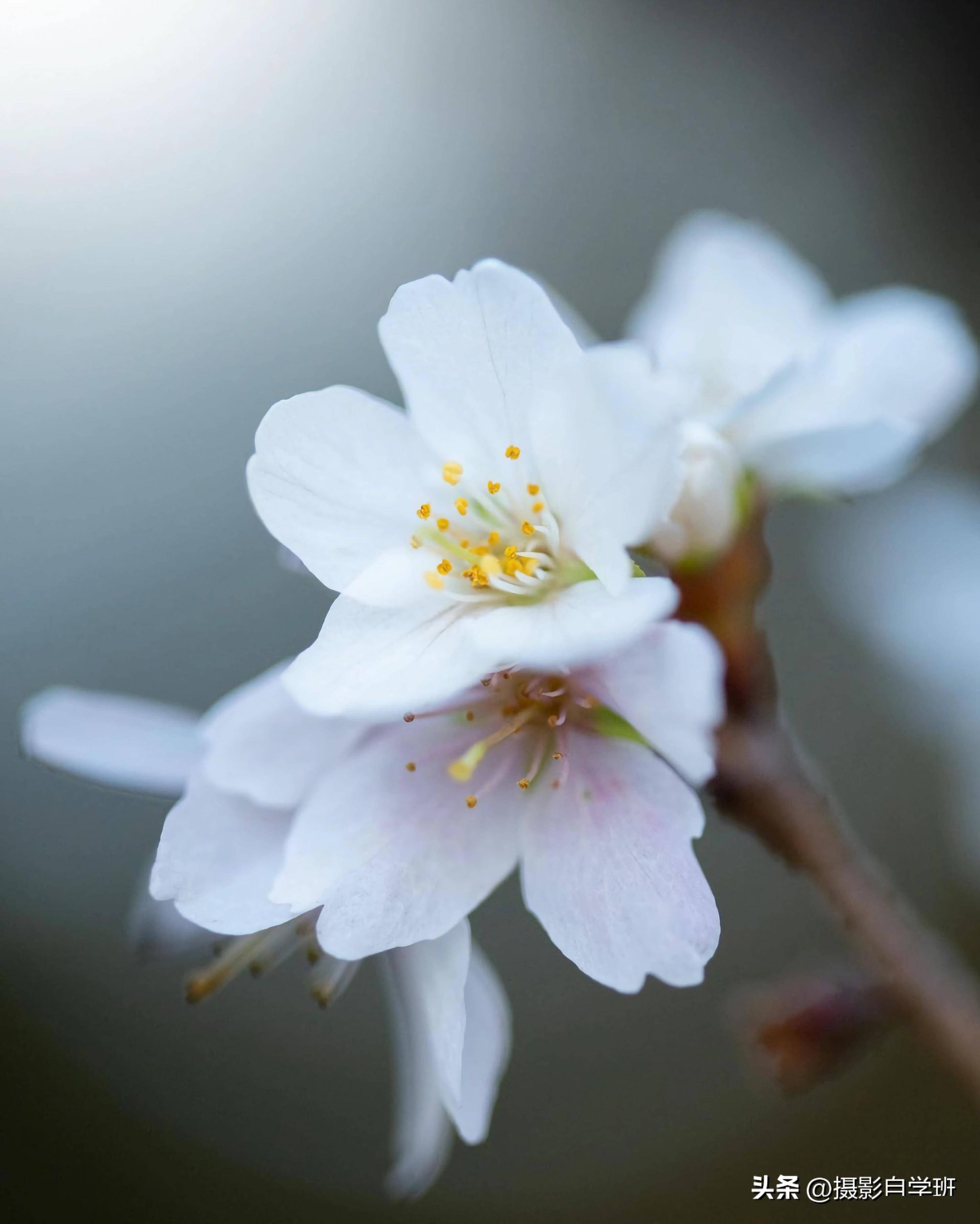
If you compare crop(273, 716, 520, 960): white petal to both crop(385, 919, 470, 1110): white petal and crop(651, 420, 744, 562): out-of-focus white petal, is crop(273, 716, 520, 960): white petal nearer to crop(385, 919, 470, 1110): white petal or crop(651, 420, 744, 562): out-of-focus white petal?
crop(385, 919, 470, 1110): white petal

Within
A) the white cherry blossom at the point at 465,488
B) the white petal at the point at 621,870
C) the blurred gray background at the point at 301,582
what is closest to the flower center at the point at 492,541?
the white cherry blossom at the point at 465,488

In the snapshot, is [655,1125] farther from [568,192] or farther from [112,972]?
[568,192]

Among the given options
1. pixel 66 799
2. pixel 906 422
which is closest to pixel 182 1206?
pixel 66 799

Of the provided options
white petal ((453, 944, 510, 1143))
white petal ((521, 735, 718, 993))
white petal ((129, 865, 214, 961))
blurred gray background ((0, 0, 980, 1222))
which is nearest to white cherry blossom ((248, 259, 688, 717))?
white petal ((521, 735, 718, 993))

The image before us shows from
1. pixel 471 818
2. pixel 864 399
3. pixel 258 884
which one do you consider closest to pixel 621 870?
pixel 471 818

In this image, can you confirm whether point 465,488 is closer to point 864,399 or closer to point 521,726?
point 521,726

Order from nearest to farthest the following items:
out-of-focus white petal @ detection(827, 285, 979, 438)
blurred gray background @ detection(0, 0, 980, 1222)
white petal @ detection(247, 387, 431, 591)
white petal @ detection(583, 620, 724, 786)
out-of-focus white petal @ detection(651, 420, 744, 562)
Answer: white petal @ detection(583, 620, 724, 786) → white petal @ detection(247, 387, 431, 591) → out-of-focus white petal @ detection(651, 420, 744, 562) → out-of-focus white petal @ detection(827, 285, 979, 438) → blurred gray background @ detection(0, 0, 980, 1222)
